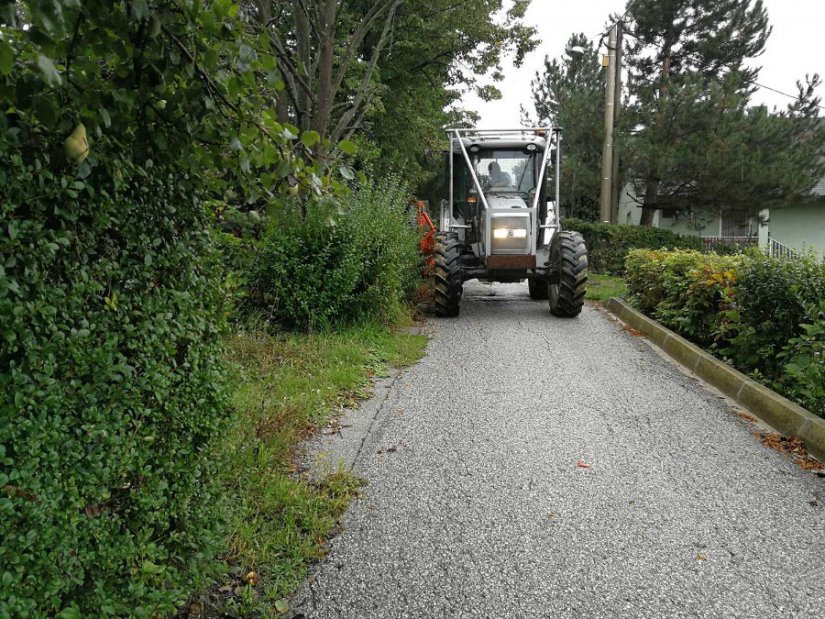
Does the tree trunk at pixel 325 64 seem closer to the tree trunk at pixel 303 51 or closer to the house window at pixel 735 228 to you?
the tree trunk at pixel 303 51

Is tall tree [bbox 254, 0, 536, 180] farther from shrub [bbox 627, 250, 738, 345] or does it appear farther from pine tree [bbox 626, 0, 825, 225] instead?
shrub [bbox 627, 250, 738, 345]

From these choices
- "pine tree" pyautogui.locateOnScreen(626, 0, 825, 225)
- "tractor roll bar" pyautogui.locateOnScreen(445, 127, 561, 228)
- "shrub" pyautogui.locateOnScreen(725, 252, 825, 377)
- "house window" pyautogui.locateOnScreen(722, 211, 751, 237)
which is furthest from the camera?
"house window" pyautogui.locateOnScreen(722, 211, 751, 237)

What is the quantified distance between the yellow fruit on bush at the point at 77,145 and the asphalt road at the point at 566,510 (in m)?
2.07

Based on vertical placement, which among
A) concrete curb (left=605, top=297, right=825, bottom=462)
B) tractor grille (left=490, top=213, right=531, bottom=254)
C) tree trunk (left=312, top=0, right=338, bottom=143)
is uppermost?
tree trunk (left=312, top=0, right=338, bottom=143)

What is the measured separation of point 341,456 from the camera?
4.49 m

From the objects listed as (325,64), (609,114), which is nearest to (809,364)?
(325,64)

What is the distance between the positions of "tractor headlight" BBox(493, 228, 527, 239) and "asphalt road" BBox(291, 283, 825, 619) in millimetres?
4019

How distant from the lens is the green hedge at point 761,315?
5133mm

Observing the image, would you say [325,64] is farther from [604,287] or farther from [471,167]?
[604,287]

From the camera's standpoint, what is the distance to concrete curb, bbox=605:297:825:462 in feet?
15.4

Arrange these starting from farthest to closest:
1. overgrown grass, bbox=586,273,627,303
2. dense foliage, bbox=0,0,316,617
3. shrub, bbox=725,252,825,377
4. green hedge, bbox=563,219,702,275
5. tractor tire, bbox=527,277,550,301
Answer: green hedge, bbox=563,219,702,275, overgrown grass, bbox=586,273,627,303, tractor tire, bbox=527,277,550,301, shrub, bbox=725,252,825,377, dense foliage, bbox=0,0,316,617

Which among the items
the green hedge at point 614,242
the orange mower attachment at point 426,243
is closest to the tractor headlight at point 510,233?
the orange mower attachment at point 426,243

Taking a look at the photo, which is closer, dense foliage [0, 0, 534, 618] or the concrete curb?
dense foliage [0, 0, 534, 618]

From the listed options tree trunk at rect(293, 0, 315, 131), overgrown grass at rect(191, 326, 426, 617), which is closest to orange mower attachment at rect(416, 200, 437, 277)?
tree trunk at rect(293, 0, 315, 131)
